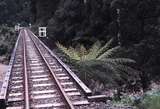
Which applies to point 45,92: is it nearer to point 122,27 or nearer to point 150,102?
point 150,102

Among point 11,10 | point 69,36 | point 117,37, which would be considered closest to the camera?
point 117,37

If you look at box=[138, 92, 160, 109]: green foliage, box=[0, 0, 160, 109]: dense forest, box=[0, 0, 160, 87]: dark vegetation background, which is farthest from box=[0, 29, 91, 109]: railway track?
box=[0, 0, 160, 87]: dark vegetation background

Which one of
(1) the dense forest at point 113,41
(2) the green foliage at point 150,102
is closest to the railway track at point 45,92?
(1) the dense forest at point 113,41

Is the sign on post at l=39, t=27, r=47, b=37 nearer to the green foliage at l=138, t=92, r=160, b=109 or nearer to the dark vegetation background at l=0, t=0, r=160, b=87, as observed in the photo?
the dark vegetation background at l=0, t=0, r=160, b=87

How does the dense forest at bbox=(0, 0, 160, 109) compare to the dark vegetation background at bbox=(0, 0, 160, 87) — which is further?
the dark vegetation background at bbox=(0, 0, 160, 87)

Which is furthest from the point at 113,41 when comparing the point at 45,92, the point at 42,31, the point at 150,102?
the point at 42,31

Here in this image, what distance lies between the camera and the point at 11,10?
6196 inches

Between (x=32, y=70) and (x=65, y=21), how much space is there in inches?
896

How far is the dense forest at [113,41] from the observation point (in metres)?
16.8

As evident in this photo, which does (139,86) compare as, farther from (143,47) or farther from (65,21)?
(65,21)

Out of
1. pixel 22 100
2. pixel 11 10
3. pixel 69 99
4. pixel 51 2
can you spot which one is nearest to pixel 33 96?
pixel 22 100

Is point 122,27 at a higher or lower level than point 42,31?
higher

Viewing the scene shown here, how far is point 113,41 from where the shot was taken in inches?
1110

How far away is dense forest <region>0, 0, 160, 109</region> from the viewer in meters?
16.8
